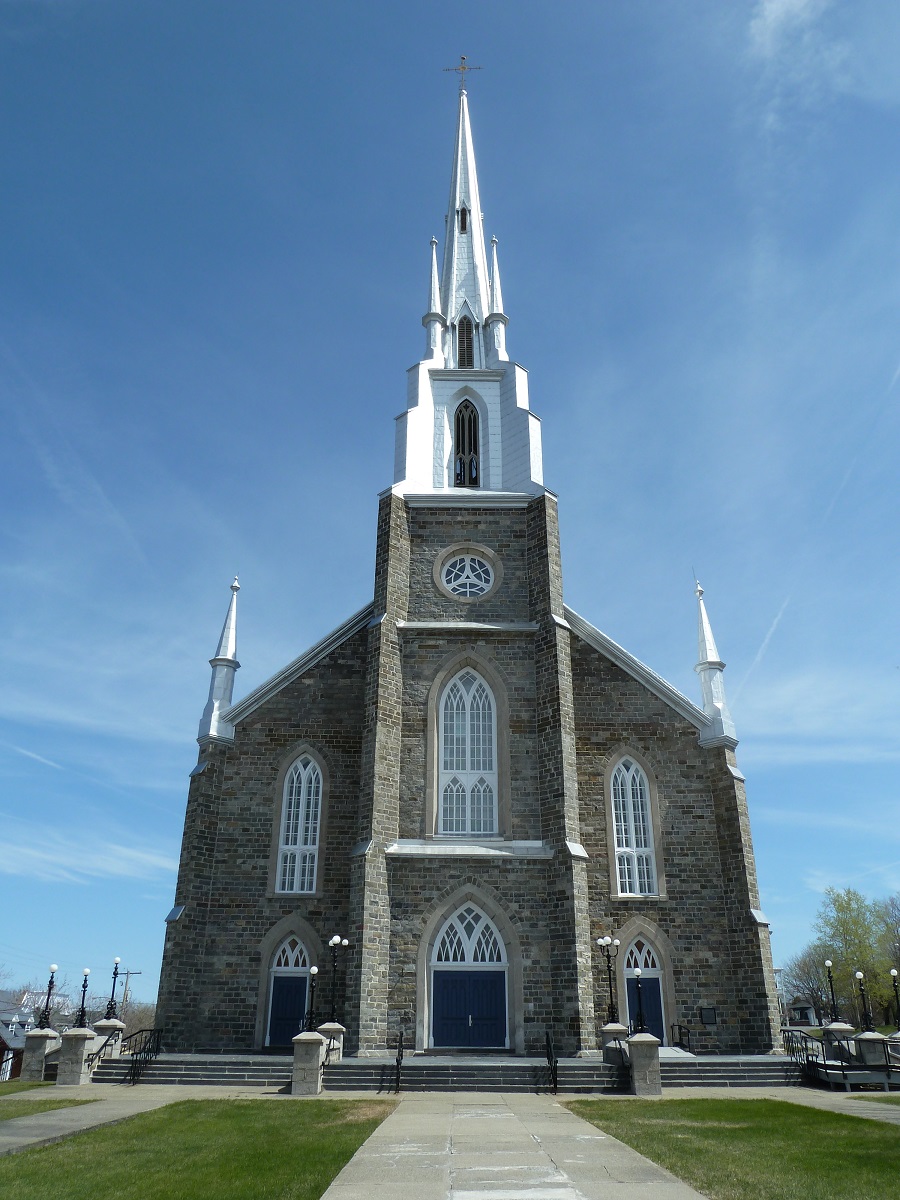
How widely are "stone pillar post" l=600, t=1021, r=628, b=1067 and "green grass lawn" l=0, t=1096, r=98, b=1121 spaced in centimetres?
1039

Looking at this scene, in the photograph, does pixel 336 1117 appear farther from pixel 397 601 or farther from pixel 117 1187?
pixel 397 601

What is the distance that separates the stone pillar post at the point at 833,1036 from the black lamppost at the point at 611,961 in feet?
15.9

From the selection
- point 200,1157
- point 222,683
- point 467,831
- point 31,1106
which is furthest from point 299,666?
point 200,1157

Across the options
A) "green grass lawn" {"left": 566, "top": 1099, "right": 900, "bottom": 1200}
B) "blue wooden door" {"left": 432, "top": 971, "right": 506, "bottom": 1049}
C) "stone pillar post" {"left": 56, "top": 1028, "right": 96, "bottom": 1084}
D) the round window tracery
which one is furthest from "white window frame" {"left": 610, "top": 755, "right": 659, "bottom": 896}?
"stone pillar post" {"left": 56, "top": 1028, "right": 96, "bottom": 1084}

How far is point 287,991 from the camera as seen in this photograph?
24.2m

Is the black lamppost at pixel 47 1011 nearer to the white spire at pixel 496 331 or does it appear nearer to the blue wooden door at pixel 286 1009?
the blue wooden door at pixel 286 1009

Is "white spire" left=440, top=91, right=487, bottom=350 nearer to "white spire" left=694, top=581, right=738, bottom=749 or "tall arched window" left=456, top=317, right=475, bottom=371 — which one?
"tall arched window" left=456, top=317, right=475, bottom=371

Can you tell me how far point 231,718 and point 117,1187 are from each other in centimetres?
1866

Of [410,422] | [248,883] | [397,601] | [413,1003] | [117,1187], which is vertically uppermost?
[410,422]

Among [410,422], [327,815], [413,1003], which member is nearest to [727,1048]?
[413,1003]

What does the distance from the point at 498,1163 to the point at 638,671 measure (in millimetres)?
19012

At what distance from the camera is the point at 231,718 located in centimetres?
2694

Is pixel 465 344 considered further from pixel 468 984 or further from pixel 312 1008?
pixel 312 1008

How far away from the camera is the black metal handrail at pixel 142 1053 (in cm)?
1956
